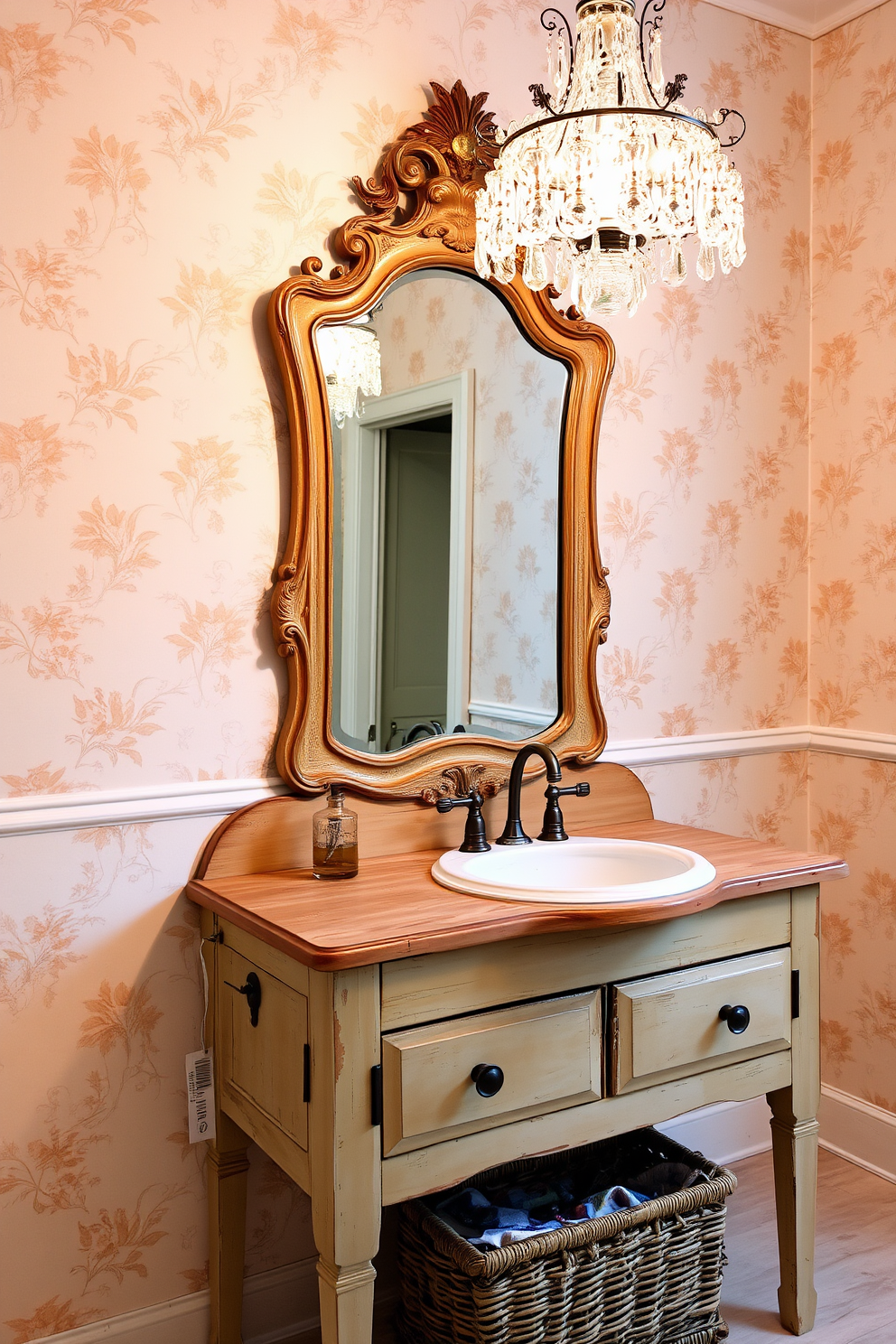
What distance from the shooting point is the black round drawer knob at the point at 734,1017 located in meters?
1.73

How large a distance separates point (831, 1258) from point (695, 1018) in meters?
0.77

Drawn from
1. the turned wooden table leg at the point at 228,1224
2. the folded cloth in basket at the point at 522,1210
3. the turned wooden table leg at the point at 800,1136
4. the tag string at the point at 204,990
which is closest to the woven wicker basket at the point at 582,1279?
the folded cloth in basket at the point at 522,1210

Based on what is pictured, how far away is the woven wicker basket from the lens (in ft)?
5.17

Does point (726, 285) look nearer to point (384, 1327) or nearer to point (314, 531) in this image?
point (314, 531)

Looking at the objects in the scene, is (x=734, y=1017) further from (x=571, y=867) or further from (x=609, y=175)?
(x=609, y=175)

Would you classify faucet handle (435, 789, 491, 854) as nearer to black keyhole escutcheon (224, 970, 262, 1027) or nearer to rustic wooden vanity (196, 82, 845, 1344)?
rustic wooden vanity (196, 82, 845, 1344)

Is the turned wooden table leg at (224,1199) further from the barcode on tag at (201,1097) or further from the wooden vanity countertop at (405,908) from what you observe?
the wooden vanity countertop at (405,908)

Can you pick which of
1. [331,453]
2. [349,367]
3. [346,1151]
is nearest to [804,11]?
[349,367]

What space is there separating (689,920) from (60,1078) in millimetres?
997

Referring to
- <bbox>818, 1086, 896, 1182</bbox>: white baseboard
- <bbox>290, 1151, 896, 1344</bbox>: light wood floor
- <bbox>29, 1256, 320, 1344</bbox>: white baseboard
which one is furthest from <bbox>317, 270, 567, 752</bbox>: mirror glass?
<bbox>818, 1086, 896, 1182</bbox>: white baseboard

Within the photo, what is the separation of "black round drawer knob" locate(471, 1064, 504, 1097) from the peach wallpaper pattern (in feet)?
4.12

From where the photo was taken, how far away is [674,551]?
2.31 m

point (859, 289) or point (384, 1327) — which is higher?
point (859, 289)

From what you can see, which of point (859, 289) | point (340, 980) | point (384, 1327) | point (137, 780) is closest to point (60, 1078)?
point (137, 780)
